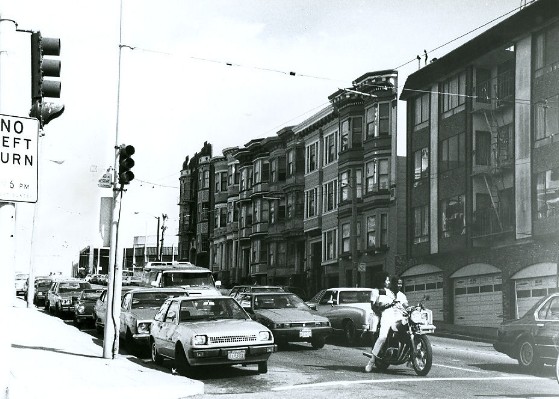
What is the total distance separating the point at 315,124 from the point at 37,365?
138ft

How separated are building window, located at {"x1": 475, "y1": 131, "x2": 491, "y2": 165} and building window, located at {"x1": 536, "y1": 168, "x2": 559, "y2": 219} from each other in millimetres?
5023

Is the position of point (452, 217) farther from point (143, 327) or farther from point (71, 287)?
point (143, 327)

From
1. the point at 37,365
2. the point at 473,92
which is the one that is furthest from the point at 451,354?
the point at 473,92

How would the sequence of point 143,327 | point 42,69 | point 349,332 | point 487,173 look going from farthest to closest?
point 487,173, point 349,332, point 143,327, point 42,69

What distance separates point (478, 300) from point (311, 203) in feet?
69.8

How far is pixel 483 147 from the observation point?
122 ft

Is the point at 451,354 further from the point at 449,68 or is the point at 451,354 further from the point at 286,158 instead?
the point at 286,158

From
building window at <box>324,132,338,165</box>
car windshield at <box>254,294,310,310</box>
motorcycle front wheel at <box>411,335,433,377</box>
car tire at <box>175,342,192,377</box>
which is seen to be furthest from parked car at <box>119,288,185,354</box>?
building window at <box>324,132,338,165</box>

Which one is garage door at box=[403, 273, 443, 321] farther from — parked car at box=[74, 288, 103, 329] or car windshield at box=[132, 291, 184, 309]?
car windshield at box=[132, 291, 184, 309]

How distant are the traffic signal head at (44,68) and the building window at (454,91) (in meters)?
28.5

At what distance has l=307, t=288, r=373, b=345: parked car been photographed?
22.0 m

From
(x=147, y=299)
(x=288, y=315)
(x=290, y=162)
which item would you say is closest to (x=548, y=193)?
(x=288, y=315)

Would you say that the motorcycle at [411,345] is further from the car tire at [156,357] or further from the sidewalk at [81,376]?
the car tire at [156,357]

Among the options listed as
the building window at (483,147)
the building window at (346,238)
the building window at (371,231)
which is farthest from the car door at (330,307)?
the building window at (346,238)
